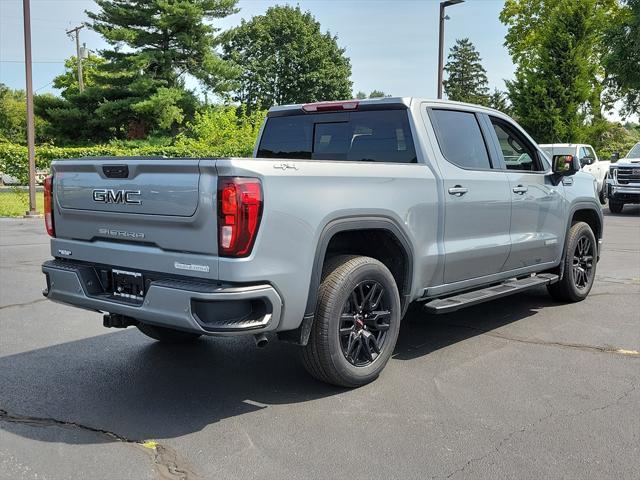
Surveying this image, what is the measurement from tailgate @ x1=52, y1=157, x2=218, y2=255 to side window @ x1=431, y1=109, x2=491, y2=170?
2214 mm

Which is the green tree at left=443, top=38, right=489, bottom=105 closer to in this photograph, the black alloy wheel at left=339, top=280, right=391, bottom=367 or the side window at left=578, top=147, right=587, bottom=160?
the side window at left=578, top=147, right=587, bottom=160

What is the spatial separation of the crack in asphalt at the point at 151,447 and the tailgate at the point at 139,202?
3.52 feet

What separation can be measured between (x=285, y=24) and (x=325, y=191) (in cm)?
5551

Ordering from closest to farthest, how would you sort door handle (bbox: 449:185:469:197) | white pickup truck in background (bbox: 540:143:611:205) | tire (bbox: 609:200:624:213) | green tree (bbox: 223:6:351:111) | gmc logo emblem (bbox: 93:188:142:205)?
gmc logo emblem (bbox: 93:188:142:205) → door handle (bbox: 449:185:469:197) → tire (bbox: 609:200:624:213) → white pickup truck in background (bbox: 540:143:611:205) → green tree (bbox: 223:6:351:111)

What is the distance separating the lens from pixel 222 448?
11.4ft

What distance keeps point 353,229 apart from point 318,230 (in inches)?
14.7

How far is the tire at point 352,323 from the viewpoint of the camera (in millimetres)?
4051

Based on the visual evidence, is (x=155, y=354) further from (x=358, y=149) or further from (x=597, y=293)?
(x=597, y=293)

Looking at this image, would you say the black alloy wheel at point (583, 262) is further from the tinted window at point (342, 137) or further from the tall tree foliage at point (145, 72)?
the tall tree foliage at point (145, 72)

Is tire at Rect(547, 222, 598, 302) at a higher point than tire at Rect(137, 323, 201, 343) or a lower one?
higher

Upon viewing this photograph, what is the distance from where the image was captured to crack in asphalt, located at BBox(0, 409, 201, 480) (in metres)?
3.19

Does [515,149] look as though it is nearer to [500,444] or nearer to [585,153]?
[500,444]

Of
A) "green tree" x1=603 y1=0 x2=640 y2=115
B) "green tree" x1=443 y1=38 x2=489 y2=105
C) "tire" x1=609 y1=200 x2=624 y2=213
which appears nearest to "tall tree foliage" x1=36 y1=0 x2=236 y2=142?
"green tree" x1=603 y1=0 x2=640 y2=115

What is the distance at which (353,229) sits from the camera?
4215mm
